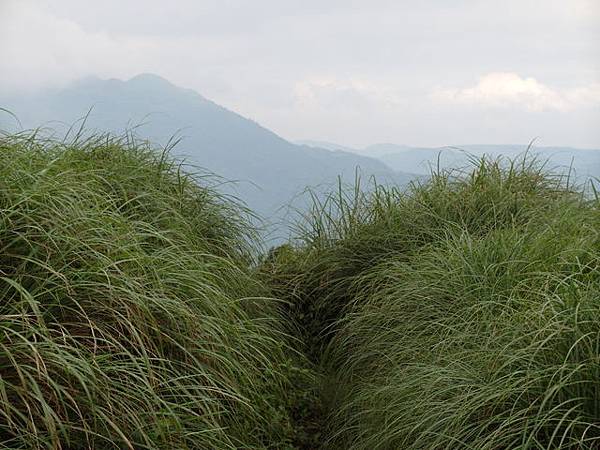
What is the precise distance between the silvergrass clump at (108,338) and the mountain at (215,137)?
35.2 inches

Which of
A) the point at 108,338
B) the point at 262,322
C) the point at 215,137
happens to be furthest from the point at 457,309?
the point at 215,137

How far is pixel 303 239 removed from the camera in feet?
13.3

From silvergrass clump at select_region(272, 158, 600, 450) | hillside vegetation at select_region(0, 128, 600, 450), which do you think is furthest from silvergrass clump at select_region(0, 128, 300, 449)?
silvergrass clump at select_region(272, 158, 600, 450)

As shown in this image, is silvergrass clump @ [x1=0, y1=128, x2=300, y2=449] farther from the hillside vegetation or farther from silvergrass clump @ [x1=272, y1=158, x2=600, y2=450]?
silvergrass clump @ [x1=272, y1=158, x2=600, y2=450]

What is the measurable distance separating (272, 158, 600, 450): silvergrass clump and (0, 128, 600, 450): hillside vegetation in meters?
0.01

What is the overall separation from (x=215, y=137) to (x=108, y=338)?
9.64m

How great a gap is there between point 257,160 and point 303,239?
11394 millimetres

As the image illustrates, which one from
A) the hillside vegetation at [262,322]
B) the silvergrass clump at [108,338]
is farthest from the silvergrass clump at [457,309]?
the silvergrass clump at [108,338]

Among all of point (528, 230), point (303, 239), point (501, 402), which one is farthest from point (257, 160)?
point (501, 402)

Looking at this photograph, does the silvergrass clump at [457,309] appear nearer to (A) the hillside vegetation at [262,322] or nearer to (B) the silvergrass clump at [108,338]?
(A) the hillside vegetation at [262,322]

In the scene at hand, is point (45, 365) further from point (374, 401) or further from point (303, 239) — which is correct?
point (303, 239)

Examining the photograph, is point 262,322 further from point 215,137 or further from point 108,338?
point 215,137

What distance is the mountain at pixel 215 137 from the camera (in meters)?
3.90

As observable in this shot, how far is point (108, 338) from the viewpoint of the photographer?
188 centimetres
